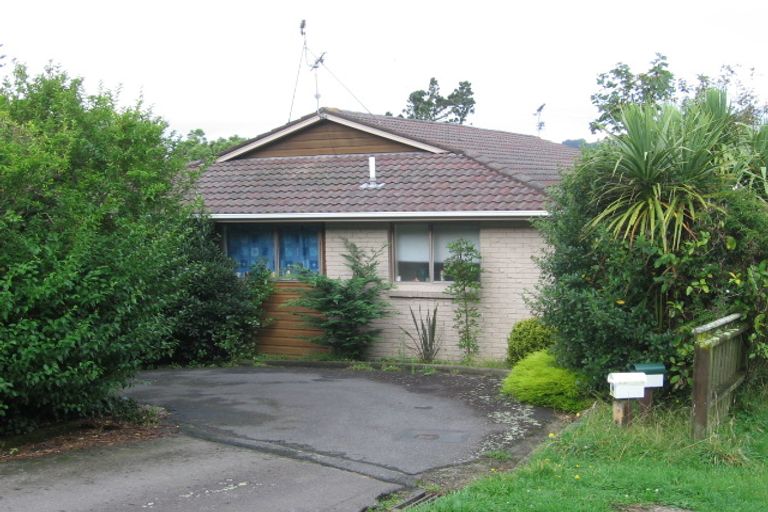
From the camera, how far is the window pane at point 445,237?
14.5m

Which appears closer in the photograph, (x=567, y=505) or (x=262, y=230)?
(x=567, y=505)

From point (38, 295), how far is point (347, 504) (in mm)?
3469

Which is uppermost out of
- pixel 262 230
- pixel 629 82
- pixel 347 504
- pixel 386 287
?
pixel 629 82

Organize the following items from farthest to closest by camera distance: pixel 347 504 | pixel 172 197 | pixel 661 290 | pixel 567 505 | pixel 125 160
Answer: pixel 172 197
pixel 125 160
pixel 661 290
pixel 347 504
pixel 567 505

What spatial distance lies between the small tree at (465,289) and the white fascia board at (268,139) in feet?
16.7

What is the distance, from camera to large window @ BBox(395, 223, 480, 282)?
14.7 m

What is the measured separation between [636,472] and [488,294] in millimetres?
7606

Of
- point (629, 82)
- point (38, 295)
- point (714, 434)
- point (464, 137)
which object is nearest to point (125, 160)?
point (38, 295)

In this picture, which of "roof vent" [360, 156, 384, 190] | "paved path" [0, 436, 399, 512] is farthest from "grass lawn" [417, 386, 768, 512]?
"roof vent" [360, 156, 384, 190]

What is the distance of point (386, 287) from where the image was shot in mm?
14812

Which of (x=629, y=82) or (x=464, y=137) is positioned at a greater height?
(x=629, y=82)

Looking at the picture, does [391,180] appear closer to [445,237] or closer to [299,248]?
[445,237]

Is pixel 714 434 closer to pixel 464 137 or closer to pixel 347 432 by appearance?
pixel 347 432

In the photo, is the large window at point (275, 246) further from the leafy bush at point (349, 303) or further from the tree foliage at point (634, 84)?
the tree foliage at point (634, 84)
